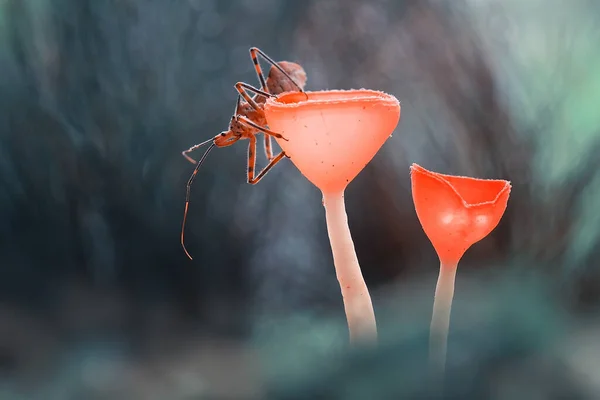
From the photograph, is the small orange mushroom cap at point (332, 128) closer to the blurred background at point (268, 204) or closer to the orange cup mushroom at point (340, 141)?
the orange cup mushroom at point (340, 141)

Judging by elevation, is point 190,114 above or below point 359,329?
above

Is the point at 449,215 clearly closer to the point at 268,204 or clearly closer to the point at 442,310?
the point at 442,310

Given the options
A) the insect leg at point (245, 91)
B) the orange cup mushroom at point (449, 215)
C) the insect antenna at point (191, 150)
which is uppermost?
the insect leg at point (245, 91)

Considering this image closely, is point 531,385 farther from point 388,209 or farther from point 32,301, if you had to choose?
point 32,301

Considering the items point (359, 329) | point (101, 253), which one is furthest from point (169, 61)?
point (359, 329)

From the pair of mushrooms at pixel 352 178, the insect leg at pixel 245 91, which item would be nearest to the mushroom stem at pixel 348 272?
the pair of mushrooms at pixel 352 178

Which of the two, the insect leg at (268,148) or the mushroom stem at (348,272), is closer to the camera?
the mushroom stem at (348,272)

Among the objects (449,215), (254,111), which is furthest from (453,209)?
(254,111)

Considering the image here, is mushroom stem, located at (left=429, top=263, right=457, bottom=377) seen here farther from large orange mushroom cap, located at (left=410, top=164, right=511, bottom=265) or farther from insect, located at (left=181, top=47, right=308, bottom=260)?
insect, located at (left=181, top=47, right=308, bottom=260)
